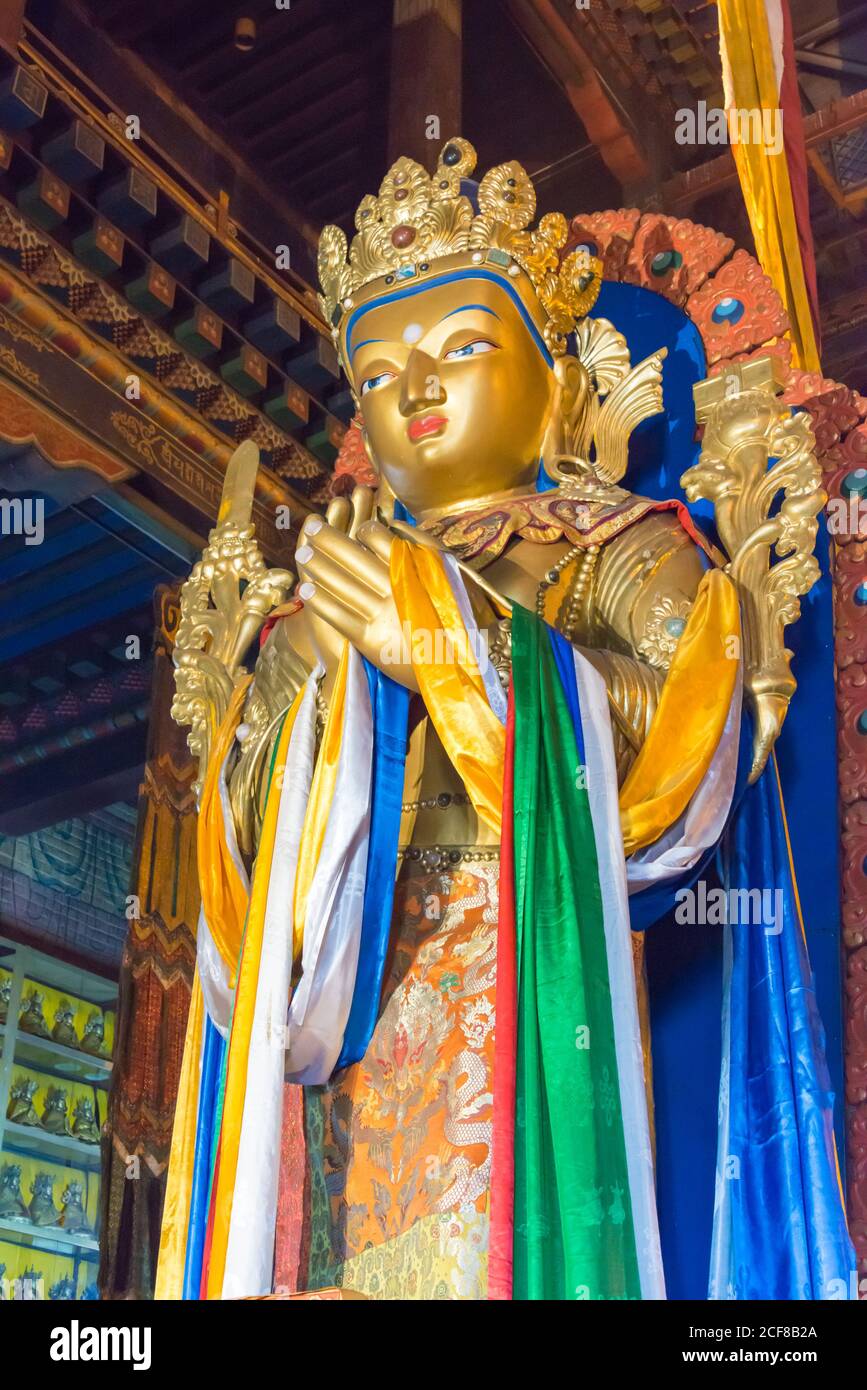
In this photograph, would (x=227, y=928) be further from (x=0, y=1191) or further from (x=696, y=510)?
(x=0, y=1191)

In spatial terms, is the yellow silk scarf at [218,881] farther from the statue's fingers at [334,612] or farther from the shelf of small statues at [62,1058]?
the shelf of small statues at [62,1058]

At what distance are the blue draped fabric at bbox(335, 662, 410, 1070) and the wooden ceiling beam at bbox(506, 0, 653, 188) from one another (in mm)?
2421

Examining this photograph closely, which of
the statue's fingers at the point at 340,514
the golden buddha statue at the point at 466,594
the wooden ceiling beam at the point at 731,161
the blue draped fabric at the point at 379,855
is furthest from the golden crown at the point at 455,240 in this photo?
the wooden ceiling beam at the point at 731,161

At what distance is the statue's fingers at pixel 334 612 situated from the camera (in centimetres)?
276

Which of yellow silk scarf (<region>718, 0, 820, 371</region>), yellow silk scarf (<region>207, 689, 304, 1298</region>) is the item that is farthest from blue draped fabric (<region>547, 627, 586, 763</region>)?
yellow silk scarf (<region>718, 0, 820, 371</region>)

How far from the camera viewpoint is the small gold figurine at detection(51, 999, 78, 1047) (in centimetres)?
600

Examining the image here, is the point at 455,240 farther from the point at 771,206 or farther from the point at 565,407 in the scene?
the point at 771,206

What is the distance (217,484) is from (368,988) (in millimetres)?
2173

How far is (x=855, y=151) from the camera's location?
505cm

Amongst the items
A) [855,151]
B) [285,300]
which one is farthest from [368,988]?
[855,151]

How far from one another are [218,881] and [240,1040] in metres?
0.46

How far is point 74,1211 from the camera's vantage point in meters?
5.80

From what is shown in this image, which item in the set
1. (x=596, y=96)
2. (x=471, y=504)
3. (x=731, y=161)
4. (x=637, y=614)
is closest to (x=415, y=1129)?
(x=637, y=614)

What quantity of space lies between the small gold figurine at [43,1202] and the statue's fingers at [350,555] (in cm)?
352
